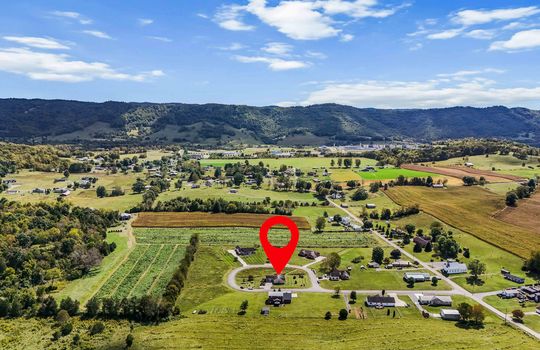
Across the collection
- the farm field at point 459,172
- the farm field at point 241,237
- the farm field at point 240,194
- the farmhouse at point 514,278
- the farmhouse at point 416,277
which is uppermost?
the farm field at point 459,172

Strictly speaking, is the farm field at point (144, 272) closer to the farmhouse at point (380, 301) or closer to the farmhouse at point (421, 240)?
the farmhouse at point (380, 301)

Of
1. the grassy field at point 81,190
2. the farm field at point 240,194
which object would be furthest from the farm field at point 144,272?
the farm field at point 240,194

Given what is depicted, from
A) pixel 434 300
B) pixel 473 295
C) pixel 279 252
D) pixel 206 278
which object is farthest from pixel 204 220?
pixel 473 295

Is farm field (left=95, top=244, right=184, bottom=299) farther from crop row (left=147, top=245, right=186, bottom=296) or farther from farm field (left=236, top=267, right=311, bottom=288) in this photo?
farm field (left=236, top=267, right=311, bottom=288)

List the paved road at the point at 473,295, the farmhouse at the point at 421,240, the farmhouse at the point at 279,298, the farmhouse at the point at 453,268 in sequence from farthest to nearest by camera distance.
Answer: the farmhouse at the point at 421,240 < the farmhouse at the point at 453,268 < the farmhouse at the point at 279,298 < the paved road at the point at 473,295

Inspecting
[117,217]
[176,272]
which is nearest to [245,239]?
[176,272]

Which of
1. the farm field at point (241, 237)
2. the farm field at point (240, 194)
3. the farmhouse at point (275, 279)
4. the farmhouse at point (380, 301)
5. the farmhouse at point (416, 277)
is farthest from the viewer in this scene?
the farm field at point (240, 194)

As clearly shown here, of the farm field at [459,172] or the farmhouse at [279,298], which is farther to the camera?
the farm field at [459,172]
